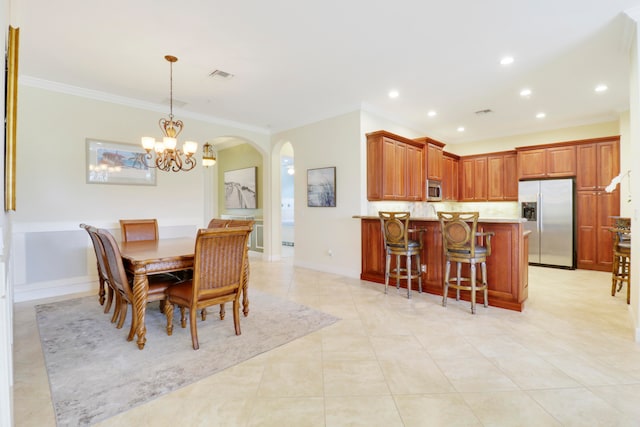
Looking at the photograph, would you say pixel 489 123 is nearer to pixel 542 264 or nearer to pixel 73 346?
pixel 542 264

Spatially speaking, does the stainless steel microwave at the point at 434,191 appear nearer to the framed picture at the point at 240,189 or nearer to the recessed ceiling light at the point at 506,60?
the recessed ceiling light at the point at 506,60

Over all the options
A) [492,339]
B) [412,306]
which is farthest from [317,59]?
[492,339]

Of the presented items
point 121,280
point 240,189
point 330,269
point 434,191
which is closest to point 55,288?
point 121,280

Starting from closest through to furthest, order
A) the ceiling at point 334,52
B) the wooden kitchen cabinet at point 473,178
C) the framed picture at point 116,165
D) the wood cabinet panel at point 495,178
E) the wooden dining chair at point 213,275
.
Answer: the wooden dining chair at point 213,275, the ceiling at point 334,52, the framed picture at point 116,165, the wood cabinet panel at point 495,178, the wooden kitchen cabinet at point 473,178

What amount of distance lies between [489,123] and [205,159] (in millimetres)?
5743

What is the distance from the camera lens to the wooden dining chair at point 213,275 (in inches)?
96.1

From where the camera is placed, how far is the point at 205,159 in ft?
A: 20.7

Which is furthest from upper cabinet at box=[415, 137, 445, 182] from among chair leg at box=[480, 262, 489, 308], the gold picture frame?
the gold picture frame

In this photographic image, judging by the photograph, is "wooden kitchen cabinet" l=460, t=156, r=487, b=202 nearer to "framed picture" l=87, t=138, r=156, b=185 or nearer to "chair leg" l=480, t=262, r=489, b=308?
"chair leg" l=480, t=262, r=489, b=308

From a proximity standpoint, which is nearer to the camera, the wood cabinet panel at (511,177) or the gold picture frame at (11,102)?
the gold picture frame at (11,102)

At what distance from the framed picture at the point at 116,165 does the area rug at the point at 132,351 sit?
1778 millimetres

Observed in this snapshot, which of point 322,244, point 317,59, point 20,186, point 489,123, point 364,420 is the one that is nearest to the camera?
point 364,420

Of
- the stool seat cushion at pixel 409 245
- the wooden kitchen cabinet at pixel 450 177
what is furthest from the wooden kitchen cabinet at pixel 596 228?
the stool seat cushion at pixel 409 245

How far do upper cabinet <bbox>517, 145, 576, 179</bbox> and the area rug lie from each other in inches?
211
